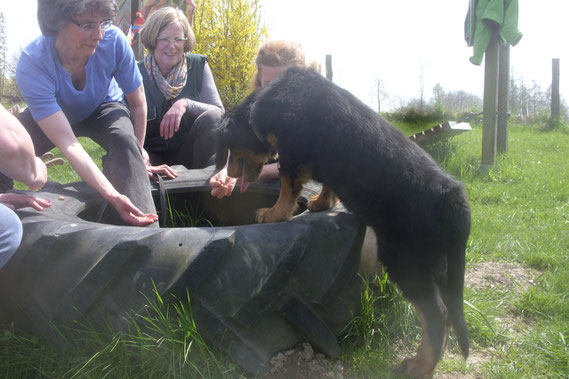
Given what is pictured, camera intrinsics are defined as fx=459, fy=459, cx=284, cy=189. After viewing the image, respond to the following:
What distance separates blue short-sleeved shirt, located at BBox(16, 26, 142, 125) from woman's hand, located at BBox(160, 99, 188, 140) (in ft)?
1.33

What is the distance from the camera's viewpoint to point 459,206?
2004 millimetres

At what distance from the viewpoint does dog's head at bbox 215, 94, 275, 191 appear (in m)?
2.75

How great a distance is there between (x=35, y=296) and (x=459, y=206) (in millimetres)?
1887

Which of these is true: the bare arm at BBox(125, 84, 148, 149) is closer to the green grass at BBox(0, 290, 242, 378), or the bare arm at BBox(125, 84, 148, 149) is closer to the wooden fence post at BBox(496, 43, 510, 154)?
the green grass at BBox(0, 290, 242, 378)

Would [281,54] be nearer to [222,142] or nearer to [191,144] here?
[222,142]

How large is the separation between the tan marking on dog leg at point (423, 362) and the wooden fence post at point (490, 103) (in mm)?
4563

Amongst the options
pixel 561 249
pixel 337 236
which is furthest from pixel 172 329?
pixel 561 249

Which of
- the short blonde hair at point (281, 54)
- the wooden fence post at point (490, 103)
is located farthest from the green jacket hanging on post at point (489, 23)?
the short blonde hair at point (281, 54)

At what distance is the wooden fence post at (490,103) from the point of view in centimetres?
602

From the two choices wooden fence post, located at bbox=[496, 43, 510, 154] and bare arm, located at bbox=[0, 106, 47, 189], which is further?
wooden fence post, located at bbox=[496, 43, 510, 154]

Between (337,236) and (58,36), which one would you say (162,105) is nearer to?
(58,36)

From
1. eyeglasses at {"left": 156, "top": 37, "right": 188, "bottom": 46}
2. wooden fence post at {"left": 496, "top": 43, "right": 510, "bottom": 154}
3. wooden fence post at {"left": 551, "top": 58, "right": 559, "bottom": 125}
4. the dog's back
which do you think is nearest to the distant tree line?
wooden fence post at {"left": 551, "top": 58, "right": 559, "bottom": 125}

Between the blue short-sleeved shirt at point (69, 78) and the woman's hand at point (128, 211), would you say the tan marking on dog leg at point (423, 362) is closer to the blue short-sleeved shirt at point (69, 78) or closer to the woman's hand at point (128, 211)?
the woman's hand at point (128, 211)

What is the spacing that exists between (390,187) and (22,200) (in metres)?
1.82
